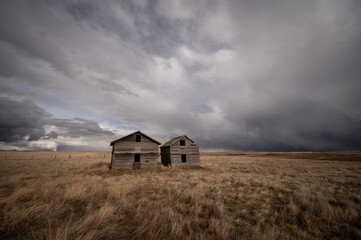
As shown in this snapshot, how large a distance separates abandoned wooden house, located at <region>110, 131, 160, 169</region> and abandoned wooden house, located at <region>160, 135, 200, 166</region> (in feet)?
9.38

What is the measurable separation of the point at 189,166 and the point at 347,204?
19048mm

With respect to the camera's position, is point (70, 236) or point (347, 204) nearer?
point (70, 236)

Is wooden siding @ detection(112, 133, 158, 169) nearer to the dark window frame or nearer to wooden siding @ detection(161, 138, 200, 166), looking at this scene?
wooden siding @ detection(161, 138, 200, 166)

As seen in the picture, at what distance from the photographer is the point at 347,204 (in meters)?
7.08

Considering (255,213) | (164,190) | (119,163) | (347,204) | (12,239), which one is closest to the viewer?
(12,239)

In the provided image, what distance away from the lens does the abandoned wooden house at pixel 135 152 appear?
21077mm

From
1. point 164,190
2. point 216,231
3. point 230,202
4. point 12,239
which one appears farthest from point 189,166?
point 12,239

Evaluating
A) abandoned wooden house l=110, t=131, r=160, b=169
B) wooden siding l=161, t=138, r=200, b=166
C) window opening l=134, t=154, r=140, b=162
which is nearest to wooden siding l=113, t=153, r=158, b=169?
abandoned wooden house l=110, t=131, r=160, b=169

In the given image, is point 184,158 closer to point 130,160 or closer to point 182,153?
point 182,153

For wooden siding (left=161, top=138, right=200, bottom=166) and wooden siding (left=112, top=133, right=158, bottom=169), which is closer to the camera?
wooden siding (left=112, top=133, right=158, bottom=169)

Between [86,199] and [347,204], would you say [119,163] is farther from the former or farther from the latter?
[347,204]

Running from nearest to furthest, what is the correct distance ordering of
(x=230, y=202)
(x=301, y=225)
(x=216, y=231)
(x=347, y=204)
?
(x=216, y=231) → (x=301, y=225) → (x=347, y=204) → (x=230, y=202)

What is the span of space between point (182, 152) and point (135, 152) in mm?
7701

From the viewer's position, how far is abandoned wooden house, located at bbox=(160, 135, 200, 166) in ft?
79.8
